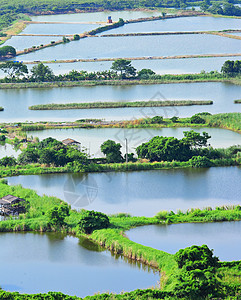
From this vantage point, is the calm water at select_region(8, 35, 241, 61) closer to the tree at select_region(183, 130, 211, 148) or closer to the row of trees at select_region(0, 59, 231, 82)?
the row of trees at select_region(0, 59, 231, 82)

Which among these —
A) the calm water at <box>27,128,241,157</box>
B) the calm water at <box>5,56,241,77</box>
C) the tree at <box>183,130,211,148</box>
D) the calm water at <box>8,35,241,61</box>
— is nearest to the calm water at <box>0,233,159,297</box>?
the calm water at <box>27,128,241,157</box>

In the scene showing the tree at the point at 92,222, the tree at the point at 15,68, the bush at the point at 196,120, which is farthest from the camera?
the tree at the point at 15,68

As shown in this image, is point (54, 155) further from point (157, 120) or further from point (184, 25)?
point (184, 25)

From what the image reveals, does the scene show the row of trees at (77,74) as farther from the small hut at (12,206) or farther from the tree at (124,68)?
the small hut at (12,206)

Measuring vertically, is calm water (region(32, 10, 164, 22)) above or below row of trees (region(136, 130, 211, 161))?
above

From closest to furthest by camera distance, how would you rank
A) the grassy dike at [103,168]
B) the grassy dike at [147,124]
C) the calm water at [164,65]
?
the grassy dike at [103,168] → the grassy dike at [147,124] → the calm water at [164,65]

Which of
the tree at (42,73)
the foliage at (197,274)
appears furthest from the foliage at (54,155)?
the tree at (42,73)
